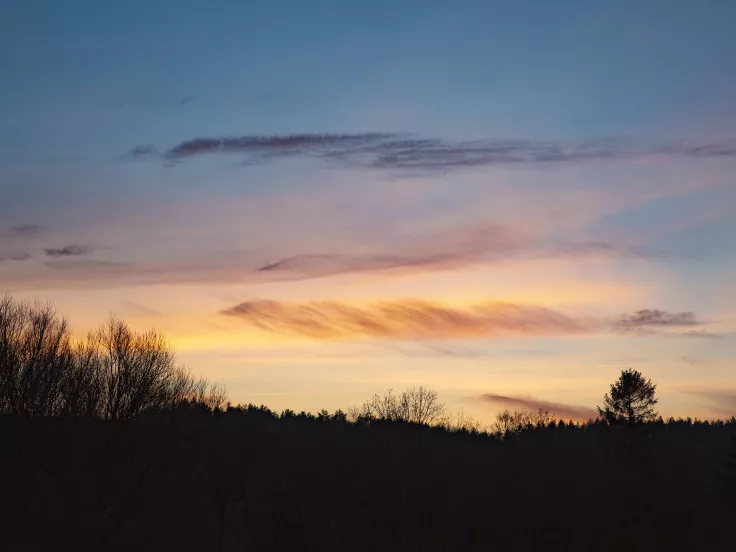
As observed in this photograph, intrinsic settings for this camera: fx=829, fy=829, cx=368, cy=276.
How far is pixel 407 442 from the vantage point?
108500mm

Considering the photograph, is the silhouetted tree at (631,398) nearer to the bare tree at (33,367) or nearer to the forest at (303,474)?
the forest at (303,474)

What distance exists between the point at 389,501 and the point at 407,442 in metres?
23.2

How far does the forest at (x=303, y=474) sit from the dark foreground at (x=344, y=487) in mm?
159

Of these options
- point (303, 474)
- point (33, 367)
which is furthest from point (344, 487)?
point (33, 367)

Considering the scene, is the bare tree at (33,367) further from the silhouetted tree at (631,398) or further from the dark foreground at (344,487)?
the silhouetted tree at (631,398)

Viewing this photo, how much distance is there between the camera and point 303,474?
9475cm

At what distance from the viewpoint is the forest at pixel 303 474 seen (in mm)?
46812

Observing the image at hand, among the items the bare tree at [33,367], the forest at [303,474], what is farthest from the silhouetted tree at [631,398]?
the bare tree at [33,367]

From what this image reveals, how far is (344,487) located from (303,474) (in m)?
5.92

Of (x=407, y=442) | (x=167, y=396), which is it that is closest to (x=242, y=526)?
(x=167, y=396)

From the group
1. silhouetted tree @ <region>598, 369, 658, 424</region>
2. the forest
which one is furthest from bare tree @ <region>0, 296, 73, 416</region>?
silhouetted tree @ <region>598, 369, 658, 424</region>

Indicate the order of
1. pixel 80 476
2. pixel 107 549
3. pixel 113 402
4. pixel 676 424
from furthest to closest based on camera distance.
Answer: pixel 676 424 < pixel 113 402 < pixel 80 476 < pixel 107 549

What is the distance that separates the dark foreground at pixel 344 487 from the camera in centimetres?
4572

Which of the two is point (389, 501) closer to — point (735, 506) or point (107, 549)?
point (735, 506)
